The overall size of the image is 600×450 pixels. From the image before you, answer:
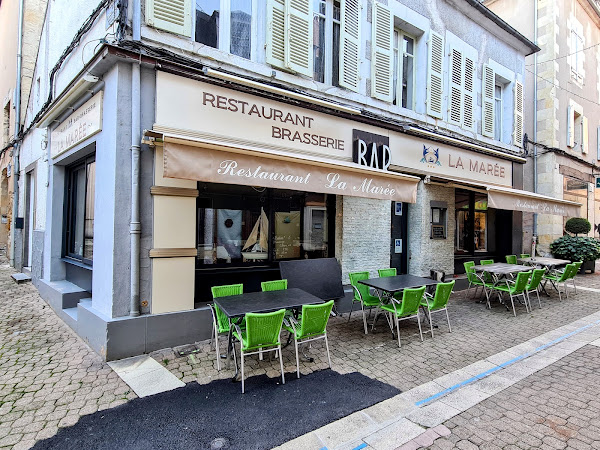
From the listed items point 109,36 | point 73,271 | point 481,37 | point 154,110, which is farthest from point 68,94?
point 481,37

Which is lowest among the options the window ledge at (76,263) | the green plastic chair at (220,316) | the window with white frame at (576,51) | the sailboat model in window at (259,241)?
the green plastic chair at (220,316)

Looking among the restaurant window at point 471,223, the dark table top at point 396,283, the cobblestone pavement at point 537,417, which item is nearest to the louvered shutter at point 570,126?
the restaurant window at point 471,223

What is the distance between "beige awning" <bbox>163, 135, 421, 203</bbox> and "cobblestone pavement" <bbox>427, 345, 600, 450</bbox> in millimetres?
3476

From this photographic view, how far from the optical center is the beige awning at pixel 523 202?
8039mm

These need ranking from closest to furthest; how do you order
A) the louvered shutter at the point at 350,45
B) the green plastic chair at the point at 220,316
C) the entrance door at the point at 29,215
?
1. the green plastic chair at the point at 220,316
2. the louvered shutter at the point at 350,45
3. the entrance door at the point at 29,215

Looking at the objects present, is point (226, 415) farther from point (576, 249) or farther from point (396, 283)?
point (576, 249)

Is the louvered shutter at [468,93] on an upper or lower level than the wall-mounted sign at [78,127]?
upper

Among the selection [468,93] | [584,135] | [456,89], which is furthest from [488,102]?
[584,135]

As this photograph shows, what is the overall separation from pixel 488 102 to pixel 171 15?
992cm

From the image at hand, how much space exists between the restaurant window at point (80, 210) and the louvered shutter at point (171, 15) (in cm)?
298

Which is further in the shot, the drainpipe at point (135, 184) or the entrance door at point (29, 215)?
the entrance door at point (29, 215)

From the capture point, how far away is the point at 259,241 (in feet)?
22.6

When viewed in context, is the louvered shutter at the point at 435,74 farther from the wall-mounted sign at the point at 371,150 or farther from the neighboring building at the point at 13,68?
the neighboring building at the point at 13,68

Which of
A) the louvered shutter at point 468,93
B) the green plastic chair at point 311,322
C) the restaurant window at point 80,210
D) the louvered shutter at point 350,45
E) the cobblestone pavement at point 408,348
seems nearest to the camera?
the green plastic chair at point 311,322
